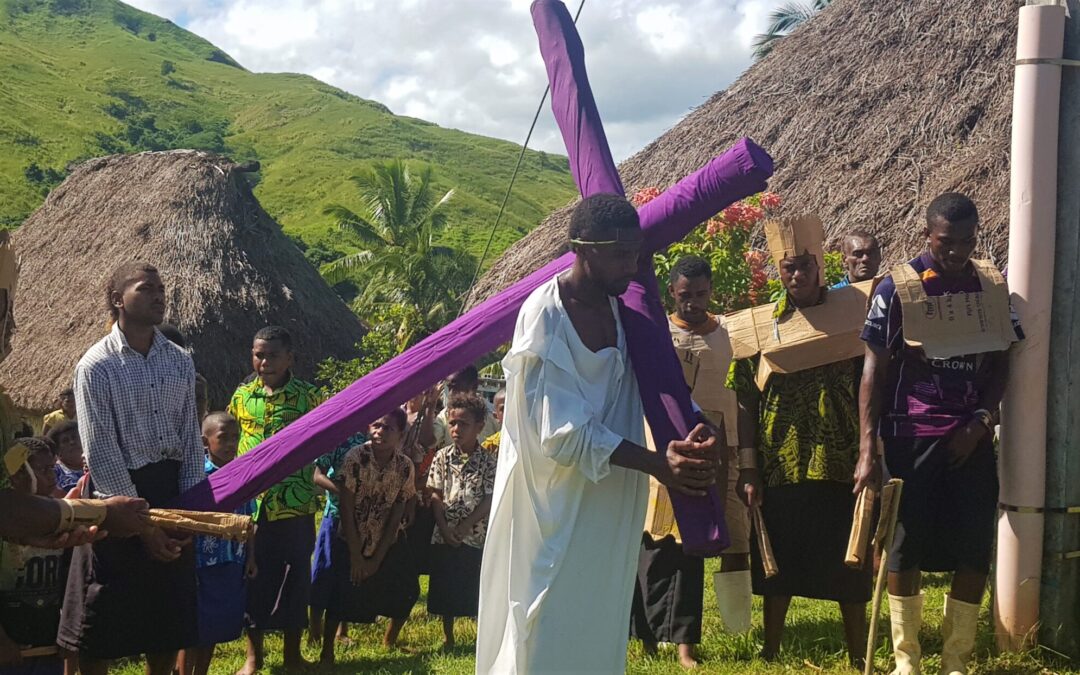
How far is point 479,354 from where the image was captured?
→ 4309 mm

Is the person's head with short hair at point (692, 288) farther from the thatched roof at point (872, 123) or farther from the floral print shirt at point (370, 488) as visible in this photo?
the thatched roof at point (872, 123)

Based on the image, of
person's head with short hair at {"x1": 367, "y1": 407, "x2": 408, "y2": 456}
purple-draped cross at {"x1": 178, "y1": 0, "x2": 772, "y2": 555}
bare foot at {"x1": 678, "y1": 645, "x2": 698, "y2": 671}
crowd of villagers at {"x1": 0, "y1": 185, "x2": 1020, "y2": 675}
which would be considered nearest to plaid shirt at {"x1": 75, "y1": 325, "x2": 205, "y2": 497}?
crowd of villagers at {"x1": 0, "y1": 185, "x2": 1020, "y2": 675}

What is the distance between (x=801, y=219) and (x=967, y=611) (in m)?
1.84

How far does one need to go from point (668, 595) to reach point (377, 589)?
68.5 inches

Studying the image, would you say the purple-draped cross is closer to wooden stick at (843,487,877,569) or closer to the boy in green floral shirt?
wooden stick at (843,487,877,569)

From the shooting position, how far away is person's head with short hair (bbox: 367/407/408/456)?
629 centimetres

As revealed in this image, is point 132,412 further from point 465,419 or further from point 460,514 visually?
point 460,514

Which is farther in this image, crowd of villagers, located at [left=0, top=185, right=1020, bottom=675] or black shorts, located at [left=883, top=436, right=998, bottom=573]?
black shorts, located at [left=883, top=436, right=998, bottom=573]

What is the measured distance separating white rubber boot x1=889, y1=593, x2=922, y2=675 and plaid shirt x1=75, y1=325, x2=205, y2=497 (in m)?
2.91

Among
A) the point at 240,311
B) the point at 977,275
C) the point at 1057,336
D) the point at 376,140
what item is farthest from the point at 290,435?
the point at 376,140

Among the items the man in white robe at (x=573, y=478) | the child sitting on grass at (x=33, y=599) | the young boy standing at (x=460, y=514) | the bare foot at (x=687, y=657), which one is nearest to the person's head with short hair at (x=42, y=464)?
the child sitting on grass at (x=33, y=599)

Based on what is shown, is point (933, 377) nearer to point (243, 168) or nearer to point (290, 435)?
point (290, 435)

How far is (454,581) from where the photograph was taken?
21.8 feet

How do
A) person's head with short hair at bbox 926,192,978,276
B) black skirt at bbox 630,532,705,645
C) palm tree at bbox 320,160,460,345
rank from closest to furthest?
person's head with short hair at bbox 926,192,978,276 < black skirt at bbox 630,532,705,645 < palm tree at bbox 320,160,460,345
